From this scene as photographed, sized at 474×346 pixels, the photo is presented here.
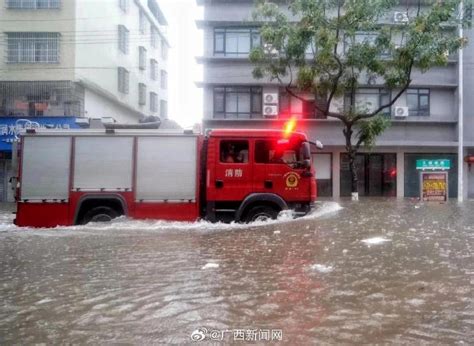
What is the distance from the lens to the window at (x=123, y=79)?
3047 centimetres

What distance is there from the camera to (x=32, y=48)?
2431 centimetres

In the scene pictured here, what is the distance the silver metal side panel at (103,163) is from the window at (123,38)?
20.2 metres

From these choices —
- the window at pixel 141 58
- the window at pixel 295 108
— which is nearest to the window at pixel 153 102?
the window at pixel 141 58

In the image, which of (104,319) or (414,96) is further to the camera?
(414,96)

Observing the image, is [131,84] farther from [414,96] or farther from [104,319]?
[104,319]

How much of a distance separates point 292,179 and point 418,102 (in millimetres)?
17156

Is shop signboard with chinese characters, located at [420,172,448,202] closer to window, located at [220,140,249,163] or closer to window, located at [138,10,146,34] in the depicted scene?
window, located at [220,140,249,163]

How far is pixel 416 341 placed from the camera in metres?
3.86

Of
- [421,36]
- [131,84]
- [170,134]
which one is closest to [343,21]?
[421,36]

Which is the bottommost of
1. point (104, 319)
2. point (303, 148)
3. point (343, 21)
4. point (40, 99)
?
point (104, 319)

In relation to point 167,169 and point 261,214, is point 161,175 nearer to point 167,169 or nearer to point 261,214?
point 167,169

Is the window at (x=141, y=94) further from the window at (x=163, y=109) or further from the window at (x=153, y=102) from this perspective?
the window at (x=163, y=109)

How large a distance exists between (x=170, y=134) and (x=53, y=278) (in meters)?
6.13

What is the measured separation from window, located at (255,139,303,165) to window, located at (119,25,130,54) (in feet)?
70.9
